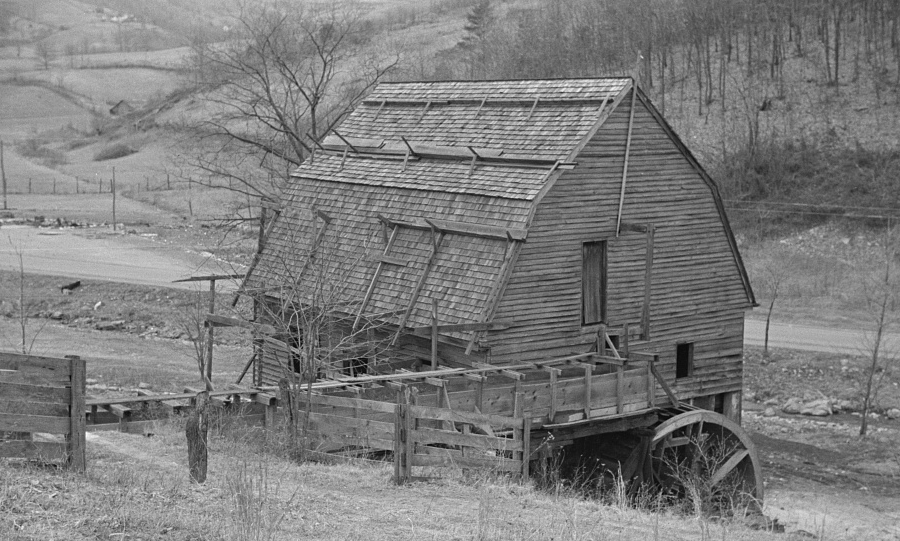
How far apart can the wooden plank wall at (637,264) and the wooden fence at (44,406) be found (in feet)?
36.9

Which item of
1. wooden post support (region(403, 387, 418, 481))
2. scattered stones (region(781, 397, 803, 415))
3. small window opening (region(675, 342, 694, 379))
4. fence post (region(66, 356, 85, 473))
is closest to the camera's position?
fence post (region(66, 356, 85, 473))

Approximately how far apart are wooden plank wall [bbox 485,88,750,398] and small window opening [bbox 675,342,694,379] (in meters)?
0.19

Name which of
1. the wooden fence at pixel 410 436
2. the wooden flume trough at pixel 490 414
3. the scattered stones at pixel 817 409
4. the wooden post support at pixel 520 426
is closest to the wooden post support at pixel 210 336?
the wooden flume trough at pixel 490 414

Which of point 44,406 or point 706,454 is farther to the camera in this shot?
point 706,454

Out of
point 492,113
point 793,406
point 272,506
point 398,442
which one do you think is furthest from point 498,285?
point 793,406

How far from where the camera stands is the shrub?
87.7 m

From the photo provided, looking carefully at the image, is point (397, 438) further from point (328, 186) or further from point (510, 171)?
point (328, 186)

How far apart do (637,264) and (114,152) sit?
72341 mm

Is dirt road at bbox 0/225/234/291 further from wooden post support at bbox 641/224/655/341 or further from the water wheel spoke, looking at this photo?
the water wheel spoke

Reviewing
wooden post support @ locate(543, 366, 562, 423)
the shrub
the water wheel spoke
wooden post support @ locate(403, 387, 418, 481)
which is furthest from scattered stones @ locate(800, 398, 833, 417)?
the shrub

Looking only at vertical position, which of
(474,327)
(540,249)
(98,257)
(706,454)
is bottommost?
(706,454)

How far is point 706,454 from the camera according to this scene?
23.4 metres

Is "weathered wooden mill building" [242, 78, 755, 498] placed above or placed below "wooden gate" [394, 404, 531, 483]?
above

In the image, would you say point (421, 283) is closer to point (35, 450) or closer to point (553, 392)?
point (553, 392)
